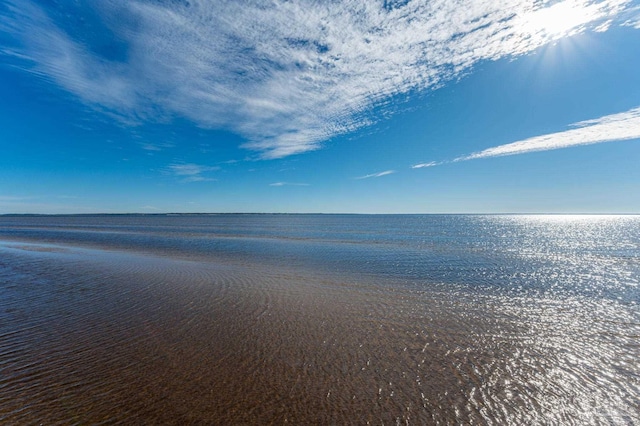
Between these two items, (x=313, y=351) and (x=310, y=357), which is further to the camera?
(x=313, y=351)

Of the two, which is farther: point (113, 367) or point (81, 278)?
point (81, 278)

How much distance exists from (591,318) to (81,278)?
79.7ft

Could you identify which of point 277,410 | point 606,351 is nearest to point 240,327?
Result: point 277,410

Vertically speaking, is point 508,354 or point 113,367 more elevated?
point 113,367

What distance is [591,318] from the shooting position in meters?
10.7

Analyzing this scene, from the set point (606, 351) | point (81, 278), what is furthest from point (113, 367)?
point (606, 351)

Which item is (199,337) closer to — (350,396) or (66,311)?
(350,396)

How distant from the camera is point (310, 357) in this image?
7.24 meters

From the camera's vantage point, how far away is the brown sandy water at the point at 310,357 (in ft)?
17.0

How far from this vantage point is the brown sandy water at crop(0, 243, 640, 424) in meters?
5.17

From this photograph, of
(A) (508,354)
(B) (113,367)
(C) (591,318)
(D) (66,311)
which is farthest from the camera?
(C) (591,318)

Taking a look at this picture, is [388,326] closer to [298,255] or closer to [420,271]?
[420,271]

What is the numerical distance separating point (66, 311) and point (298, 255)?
17.5 m

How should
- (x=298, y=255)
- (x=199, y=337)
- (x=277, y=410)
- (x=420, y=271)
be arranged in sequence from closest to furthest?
(x=277, y=410) < (x=199, y=337) < (x=420, y=271) < (x=298, y=255)
